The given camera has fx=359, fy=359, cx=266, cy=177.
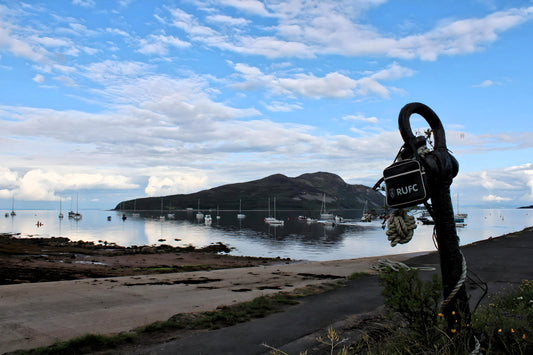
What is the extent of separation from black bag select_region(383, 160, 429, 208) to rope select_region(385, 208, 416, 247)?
203 mm

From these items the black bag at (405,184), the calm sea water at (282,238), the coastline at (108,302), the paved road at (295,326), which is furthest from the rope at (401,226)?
the calm sea water at (282,238)

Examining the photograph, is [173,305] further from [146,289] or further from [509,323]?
[509,323]

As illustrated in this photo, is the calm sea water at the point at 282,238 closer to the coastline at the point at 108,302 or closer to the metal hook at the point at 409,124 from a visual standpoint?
the coastline at the point at 108,302

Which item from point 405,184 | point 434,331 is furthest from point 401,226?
point 434,331

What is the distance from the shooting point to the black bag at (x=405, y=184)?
11.2ft

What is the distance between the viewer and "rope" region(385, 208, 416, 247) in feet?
12.2

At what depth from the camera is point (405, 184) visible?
3529mm

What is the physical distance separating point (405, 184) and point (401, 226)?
0.49m

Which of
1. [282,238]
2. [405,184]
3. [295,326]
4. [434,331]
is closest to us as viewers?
[405,184]

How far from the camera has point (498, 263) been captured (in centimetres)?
1560

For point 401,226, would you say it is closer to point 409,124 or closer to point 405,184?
point 405,184

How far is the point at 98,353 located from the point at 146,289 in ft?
25.5

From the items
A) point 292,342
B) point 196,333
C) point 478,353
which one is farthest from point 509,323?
point 196,333

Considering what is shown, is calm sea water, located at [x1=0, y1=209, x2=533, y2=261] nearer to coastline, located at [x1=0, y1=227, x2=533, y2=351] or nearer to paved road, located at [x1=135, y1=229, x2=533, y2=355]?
coastline, located at [x1=0, y1=227, x2=533, y2=351]
